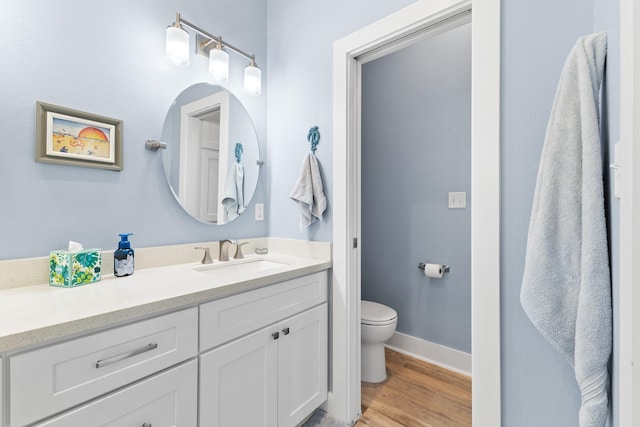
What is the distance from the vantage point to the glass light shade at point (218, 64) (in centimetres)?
162

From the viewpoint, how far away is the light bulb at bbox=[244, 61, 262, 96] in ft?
5.89

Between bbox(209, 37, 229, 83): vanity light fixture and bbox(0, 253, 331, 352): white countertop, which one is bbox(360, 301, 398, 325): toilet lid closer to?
bbox(0, 253, 331, 352): white countertop

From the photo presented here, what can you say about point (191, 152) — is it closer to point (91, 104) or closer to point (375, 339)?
point (91, 104)

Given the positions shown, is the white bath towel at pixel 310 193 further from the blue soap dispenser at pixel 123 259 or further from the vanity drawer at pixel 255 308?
the blue soap dispenser at pixel 123 259

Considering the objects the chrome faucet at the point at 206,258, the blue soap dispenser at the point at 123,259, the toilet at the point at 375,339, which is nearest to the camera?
the blue soap dispenser at the point at 123,259

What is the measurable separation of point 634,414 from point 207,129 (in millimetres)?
1856

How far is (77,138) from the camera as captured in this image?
1.23m

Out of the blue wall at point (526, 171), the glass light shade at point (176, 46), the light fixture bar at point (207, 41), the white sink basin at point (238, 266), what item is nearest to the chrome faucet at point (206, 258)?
the white sink basin at point (238, 266)

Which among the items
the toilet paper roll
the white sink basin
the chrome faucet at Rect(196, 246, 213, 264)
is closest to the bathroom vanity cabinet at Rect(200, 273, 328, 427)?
the white sink basin

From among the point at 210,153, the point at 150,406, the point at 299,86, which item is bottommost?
the point at 150,406

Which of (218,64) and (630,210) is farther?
(218,64)

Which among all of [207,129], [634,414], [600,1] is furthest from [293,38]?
[634,414]

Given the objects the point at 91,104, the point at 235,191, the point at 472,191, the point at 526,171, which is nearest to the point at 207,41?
the point at 91,104

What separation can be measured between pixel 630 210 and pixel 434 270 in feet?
5.82
